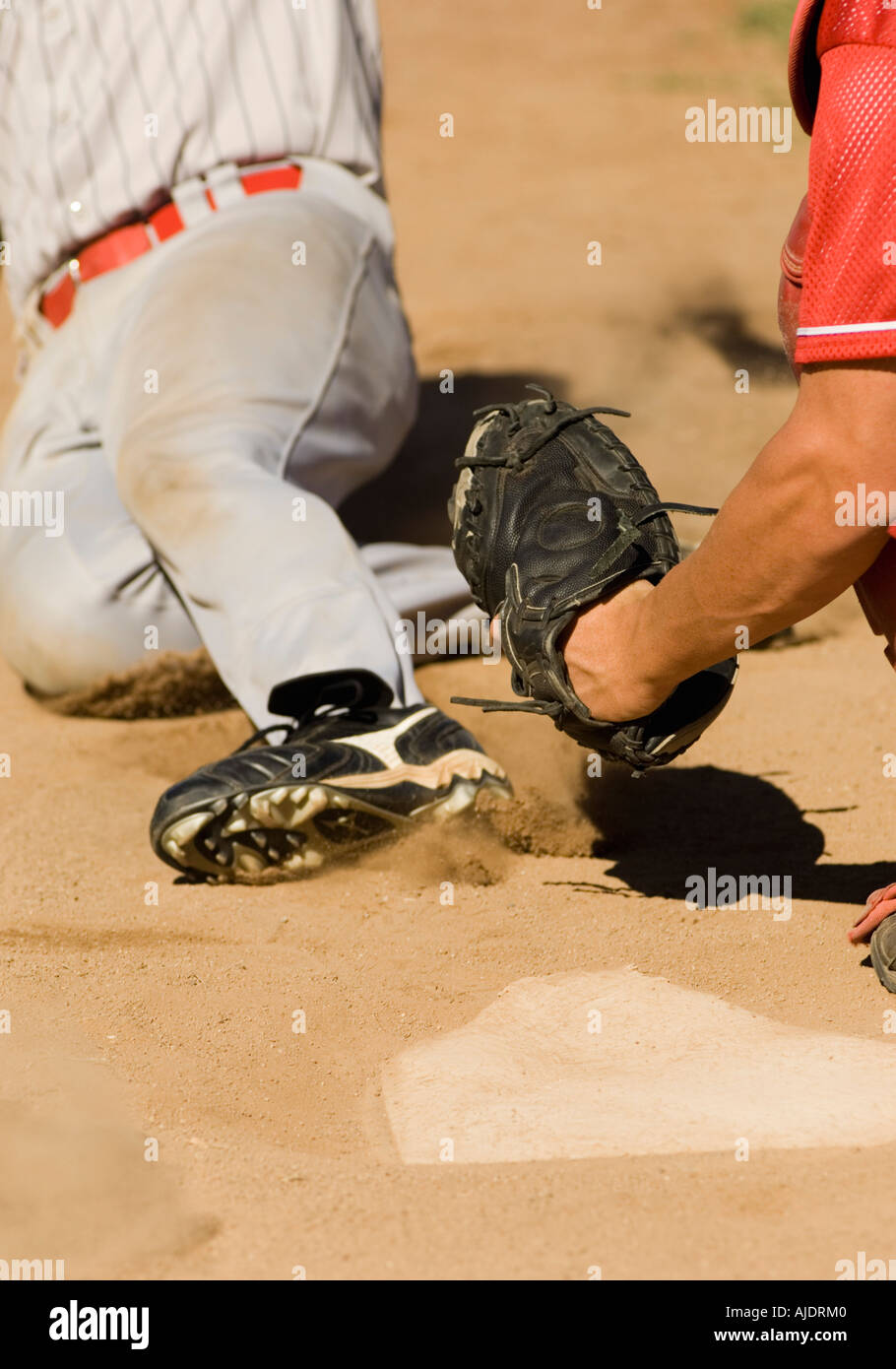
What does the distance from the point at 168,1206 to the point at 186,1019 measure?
0.37 m

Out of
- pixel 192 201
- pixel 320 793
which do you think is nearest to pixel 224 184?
pixel 192 201

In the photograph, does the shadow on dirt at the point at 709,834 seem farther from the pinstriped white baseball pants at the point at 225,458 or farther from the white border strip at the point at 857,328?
the white border strip at the point at 857,328

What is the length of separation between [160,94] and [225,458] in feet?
3.12

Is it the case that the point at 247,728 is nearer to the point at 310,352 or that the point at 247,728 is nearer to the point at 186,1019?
the point at 310,352

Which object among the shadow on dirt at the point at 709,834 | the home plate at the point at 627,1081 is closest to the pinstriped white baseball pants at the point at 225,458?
the shadow on dirt at the point at 709,834

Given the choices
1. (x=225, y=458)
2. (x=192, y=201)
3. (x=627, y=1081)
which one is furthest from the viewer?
(x=192, y=201)

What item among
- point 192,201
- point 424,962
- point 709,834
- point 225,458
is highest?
point 192,201

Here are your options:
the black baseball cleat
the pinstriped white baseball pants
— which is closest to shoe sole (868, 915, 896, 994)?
the black baseball cleat

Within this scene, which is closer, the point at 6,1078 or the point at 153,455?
the point at 6,1078

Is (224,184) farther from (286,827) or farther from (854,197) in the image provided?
(854,197)

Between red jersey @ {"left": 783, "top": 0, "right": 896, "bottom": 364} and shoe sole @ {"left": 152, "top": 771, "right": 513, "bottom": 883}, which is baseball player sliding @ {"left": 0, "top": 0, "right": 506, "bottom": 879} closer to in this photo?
shoe sole @ {"left": 152, "top": 771, "right": 513, "bottom": 883}

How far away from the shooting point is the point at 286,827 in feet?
6.04
